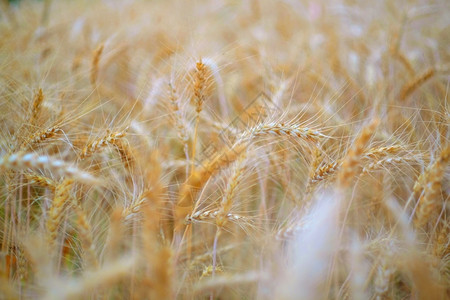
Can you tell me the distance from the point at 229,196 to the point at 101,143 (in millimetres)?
440

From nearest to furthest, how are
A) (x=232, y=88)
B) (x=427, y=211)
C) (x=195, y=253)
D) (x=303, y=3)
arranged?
1. (x=427, y=211)
2. (x=195, y=253)
3. (x=232, y=88)
4. (x=303, y=3)

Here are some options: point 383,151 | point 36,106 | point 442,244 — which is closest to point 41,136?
point 36,106

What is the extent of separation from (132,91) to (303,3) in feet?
8.67

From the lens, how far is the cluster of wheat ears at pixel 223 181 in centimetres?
78

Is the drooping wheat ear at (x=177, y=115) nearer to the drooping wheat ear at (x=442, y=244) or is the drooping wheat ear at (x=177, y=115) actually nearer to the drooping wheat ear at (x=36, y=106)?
the drooping wheat ear at (x=36, y=106)

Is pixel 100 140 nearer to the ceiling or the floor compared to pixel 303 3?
nearer to the floor

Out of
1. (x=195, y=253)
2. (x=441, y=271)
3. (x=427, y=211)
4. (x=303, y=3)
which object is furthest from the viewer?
(x=303, y=3)

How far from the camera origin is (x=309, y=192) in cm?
101

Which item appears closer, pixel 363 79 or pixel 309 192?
pixel 309 192

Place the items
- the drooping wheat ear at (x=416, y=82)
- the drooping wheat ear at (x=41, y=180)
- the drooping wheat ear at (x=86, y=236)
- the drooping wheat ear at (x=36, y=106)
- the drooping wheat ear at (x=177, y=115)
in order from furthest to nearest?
the drooping wheat ear at (x=416, y=82) < the drooping wheat ear at (x=177, y=115) < the drooping wheat ear at (x=36, y=106) < the drooping wheat ear at (x=41, y=180) < the drooping wheat ear at (x=86, y=236)

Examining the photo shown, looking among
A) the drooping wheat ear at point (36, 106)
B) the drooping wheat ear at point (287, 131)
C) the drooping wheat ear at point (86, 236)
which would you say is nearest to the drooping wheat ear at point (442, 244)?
the drooping wheat ear at point (287, 131)

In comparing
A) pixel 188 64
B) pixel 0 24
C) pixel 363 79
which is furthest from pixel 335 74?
pixel 0 24

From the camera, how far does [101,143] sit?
98 centimetres

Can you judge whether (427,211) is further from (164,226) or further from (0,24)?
(0,24)
